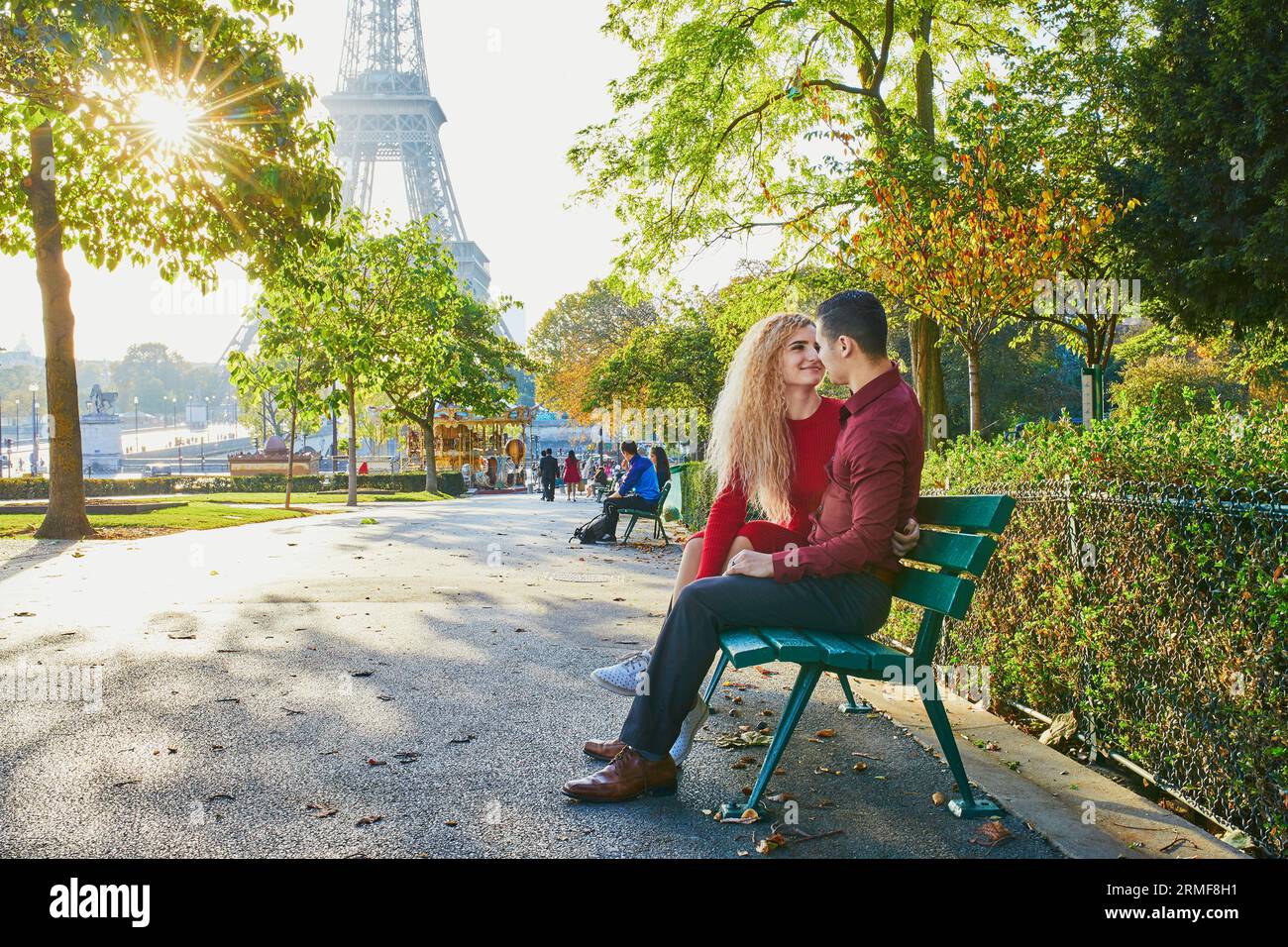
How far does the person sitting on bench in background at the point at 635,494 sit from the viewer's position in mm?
15484

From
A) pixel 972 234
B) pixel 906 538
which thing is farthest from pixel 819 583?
pixel 972 234

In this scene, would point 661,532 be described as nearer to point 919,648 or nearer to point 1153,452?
point 1153,452

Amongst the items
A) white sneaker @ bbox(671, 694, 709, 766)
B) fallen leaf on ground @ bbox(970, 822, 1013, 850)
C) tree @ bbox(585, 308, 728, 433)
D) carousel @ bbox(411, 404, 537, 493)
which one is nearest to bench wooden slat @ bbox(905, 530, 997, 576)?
fallen leaf on ground @ bbox(970, 822, 1013, 850)

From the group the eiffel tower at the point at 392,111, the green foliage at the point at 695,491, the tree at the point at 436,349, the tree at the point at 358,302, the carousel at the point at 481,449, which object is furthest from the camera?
the eiffel tower at the point at 392,111

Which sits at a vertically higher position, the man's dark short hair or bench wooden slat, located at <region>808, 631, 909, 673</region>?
the man's dark short hair

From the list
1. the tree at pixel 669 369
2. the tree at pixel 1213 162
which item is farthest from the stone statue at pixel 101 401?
the tree at pixel 1213 162

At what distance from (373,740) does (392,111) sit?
8883 cm

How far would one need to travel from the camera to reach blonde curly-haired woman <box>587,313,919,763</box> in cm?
412

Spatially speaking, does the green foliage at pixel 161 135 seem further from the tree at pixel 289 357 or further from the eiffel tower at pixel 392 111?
the eiffel tower at pixel 392 111

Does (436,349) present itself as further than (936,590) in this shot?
Yes

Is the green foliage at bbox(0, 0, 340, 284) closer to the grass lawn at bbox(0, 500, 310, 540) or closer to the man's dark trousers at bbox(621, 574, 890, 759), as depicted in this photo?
the grass lawn at bbox(0, 500, 310, 540)

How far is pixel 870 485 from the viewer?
359 cm

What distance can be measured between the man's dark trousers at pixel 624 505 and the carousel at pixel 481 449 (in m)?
32.6

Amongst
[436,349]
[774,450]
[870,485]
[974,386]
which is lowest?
[870,485]
